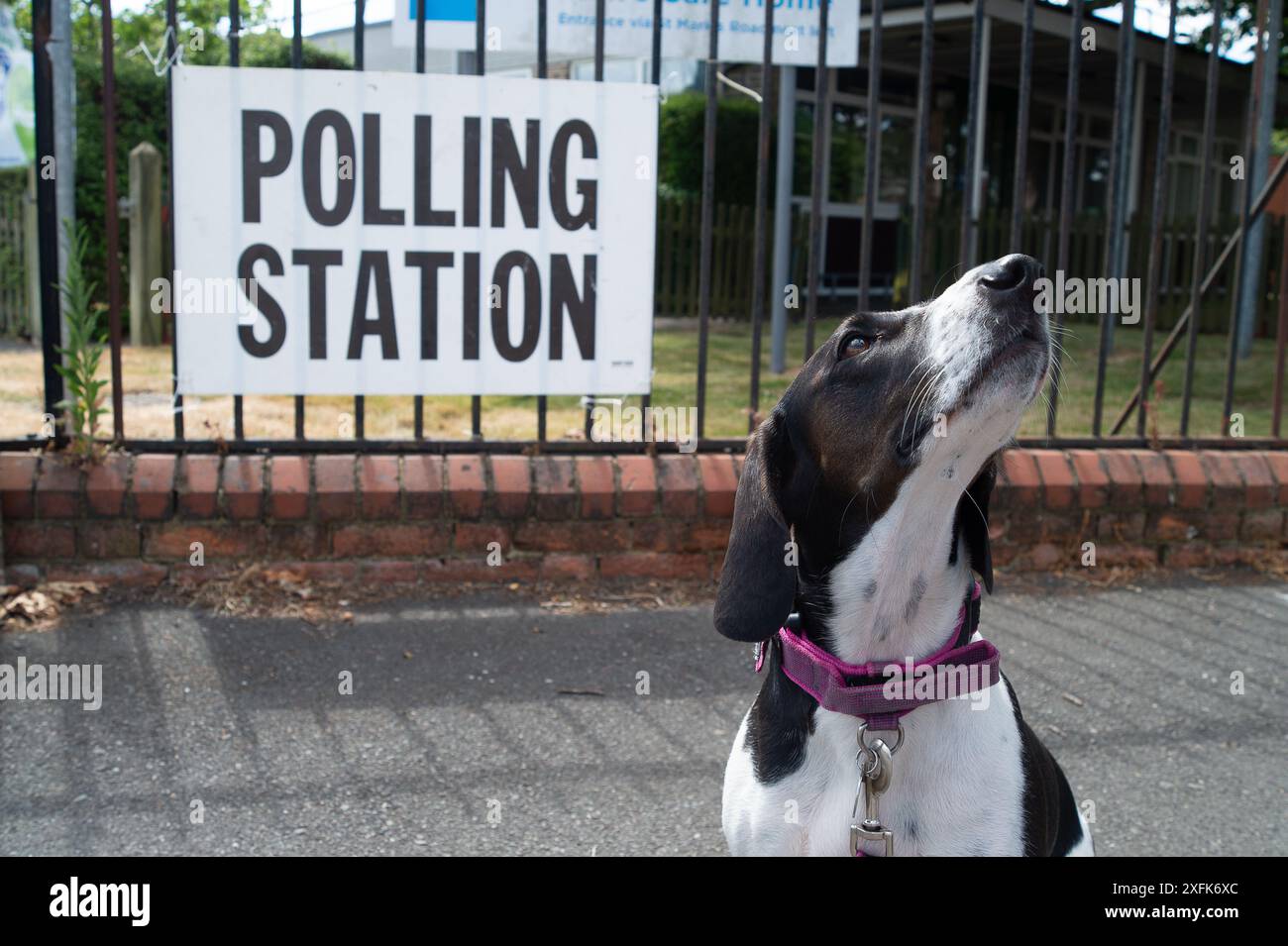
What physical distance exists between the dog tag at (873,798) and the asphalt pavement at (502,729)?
35.2 inches

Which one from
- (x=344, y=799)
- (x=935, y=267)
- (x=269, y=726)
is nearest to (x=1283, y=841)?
(x=344, y=799)

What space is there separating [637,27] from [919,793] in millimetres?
5985

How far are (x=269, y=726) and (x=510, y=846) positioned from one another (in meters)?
1.01

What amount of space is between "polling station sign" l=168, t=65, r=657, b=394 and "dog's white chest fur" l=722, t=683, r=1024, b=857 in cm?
281

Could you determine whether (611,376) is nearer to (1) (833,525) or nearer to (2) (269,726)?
(2) (269,726)

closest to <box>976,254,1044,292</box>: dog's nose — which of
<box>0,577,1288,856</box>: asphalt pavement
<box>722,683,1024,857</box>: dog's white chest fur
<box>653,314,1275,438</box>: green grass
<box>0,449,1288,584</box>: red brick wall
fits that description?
<box>722,683,1024,857</box>: dog's white chest fur

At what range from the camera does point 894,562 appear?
2.38 meters


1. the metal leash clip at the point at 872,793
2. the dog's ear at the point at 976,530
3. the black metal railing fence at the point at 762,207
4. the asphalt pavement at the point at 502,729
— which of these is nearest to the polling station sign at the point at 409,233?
the black metal railing fence at the point at 762,207

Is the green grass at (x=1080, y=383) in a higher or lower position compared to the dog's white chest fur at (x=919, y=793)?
higher

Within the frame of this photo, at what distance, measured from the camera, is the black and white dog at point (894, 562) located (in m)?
2.20

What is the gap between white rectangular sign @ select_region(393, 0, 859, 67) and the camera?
6227 mm

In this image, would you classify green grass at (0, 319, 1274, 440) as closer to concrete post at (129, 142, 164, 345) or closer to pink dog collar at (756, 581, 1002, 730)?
concrete post at (129, 142, 164, 345)

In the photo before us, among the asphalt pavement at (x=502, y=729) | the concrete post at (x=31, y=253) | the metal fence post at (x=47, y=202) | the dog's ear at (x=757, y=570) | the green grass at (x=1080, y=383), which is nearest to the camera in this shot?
the dog's ear at (x=757, y=570)

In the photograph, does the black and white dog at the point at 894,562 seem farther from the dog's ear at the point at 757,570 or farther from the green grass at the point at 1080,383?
the green grass at the point at 1080,383
